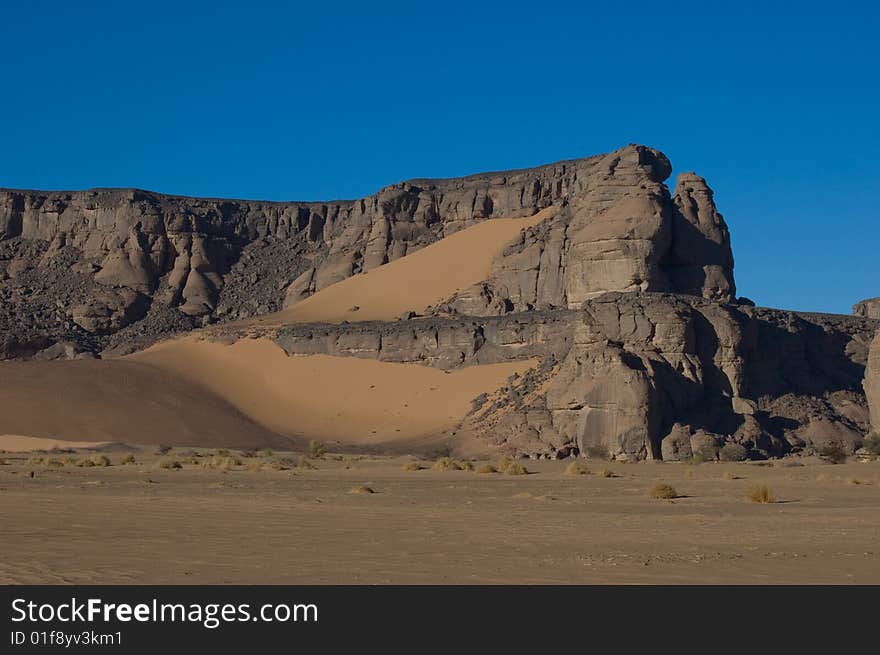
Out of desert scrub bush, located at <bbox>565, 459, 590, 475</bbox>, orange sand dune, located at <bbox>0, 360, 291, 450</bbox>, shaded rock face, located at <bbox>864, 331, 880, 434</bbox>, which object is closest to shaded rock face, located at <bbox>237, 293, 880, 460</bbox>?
shaded rock face, located at <bbox>864, 331, 880, 434</bbox>

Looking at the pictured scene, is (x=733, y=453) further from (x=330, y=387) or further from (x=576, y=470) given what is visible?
(x=330, y=387)

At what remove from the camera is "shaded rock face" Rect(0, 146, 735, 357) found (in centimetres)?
8094

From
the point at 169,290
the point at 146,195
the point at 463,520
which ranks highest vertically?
the point at 146,195

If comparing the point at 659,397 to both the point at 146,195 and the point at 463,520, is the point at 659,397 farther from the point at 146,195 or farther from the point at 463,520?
the point at 146,195

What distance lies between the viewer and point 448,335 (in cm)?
6838

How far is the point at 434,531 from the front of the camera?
18125 millimetres

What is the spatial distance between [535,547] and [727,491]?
528 inches

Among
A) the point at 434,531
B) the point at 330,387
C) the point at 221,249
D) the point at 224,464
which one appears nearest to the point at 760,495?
the point at 434,531

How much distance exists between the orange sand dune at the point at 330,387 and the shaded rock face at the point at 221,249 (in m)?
7.00

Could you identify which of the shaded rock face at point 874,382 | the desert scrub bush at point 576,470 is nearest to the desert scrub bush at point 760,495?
the desert scrub bush at point 576,470

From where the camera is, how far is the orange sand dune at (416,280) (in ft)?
272
